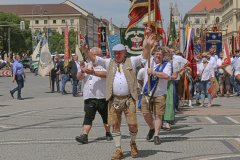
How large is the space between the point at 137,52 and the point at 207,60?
94.6 inches

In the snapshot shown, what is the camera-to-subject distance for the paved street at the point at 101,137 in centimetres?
926

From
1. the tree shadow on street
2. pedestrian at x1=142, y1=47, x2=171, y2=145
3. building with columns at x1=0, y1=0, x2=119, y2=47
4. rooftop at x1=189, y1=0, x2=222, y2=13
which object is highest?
rooftop at x1=189, y1=0, x2=222, y2=13

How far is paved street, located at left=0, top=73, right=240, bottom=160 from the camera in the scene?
9.26 meters

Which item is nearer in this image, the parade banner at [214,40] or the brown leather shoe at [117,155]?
the brown leather shoe at [117,155]

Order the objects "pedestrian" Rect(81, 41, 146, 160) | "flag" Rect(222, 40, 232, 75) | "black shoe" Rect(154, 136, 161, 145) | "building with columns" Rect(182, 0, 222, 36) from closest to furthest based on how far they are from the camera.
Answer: "pedestrian" Rect(81, 41, 146, 160)
"black shoe" Rect(154, 136, 161, 145)
"flag" Rect(222, 40, 232, 75)
"building with columns" Rect(182, 0, 222, 36)

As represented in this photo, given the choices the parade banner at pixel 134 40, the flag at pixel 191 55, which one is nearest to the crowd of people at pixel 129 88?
the flag at pixel 191 55

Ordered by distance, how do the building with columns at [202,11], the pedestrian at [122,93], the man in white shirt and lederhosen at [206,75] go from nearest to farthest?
the pedestrian at [122,93], the man in white shirt and lederhosen at [206,75], the building with columns at [202,11]

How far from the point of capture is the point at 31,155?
9320 mm

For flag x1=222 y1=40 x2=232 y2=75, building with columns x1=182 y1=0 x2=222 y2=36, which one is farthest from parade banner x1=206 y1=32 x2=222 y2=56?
building with columns x1=182 y1=0 x2=222 y2=36

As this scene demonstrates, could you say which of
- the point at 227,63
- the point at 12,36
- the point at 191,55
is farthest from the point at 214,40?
the point at 12,36

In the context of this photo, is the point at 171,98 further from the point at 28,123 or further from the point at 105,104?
the point at 28,123

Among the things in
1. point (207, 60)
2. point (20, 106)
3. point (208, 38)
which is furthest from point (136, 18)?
point (208, 38)

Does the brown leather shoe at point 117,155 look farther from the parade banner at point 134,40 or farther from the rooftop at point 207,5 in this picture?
the rooftop at point 207,5

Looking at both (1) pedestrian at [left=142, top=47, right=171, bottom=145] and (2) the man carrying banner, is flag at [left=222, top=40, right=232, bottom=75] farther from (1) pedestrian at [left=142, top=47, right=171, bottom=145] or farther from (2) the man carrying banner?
(2) the man carrying banner
